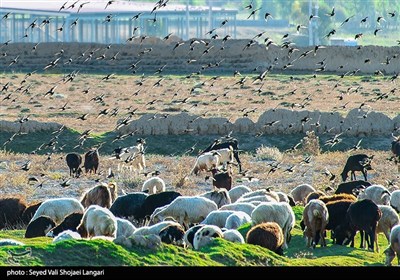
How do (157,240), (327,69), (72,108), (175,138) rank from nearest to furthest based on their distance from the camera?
(157,240) < (175,138) < (72,108) < (327,69)

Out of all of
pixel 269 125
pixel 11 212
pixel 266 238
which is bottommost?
pixel 11 212

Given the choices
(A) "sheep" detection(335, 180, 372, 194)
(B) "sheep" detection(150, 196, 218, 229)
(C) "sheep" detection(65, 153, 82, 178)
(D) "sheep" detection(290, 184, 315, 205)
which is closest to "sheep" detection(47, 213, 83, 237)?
(B) "sheep" detection(150, 196, 218, 229)

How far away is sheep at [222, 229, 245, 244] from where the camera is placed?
23500mm

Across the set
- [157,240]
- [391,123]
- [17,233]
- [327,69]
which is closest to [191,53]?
[327,69]

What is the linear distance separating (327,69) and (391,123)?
30.6m

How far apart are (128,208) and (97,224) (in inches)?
140

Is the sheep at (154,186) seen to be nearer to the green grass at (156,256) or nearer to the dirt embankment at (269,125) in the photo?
the green grass at (156,256)

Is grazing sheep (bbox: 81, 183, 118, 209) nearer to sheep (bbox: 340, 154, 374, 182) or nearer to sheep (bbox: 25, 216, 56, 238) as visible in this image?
sheep (bbox: 25, 216, 56, 238)

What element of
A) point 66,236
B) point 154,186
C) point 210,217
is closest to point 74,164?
point 154,186

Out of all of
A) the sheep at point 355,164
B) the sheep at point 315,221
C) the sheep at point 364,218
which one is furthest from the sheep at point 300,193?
the sheep at point 315,221

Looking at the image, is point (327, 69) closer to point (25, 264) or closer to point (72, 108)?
point (72, 108)

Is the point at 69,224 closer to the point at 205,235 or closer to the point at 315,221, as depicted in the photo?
the point at 205,235

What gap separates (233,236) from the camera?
77.3 feet
